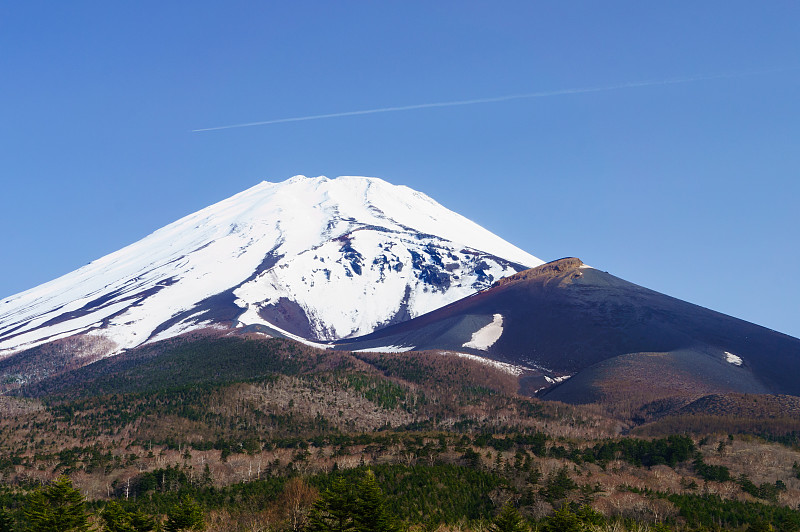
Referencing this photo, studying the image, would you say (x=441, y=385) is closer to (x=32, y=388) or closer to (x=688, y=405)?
(x=688, y=405)

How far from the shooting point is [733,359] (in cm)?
17288

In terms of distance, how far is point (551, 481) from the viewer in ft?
247

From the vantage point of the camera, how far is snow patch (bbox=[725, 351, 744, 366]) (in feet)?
560

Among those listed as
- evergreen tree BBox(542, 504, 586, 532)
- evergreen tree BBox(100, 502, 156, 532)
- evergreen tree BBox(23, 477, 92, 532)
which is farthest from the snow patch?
evergreen tree BBox(23, 477, 92, 532)

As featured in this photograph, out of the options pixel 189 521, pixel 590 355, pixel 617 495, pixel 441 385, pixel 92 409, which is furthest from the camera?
pixel 590 355

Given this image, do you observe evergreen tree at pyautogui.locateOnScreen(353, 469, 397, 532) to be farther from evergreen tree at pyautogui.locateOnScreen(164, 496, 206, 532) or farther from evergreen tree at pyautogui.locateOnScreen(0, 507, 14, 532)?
evergreen tree at pyautogui.locateOnScreen(0, 507, 14, 532)

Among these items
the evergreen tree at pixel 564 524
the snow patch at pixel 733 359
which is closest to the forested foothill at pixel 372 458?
the evergreen tree at pixel 564 524

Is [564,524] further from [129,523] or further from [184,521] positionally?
[129,523]

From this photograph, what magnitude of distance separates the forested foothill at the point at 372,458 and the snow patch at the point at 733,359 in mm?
42478

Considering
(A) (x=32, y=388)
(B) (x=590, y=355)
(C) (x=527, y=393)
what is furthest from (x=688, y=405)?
(A) (x=32, y=388)

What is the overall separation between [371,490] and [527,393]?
407 ft

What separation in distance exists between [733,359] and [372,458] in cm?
11395

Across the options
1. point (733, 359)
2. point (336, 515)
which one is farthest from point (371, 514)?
point (733, 359)

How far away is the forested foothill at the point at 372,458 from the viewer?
202 ft
